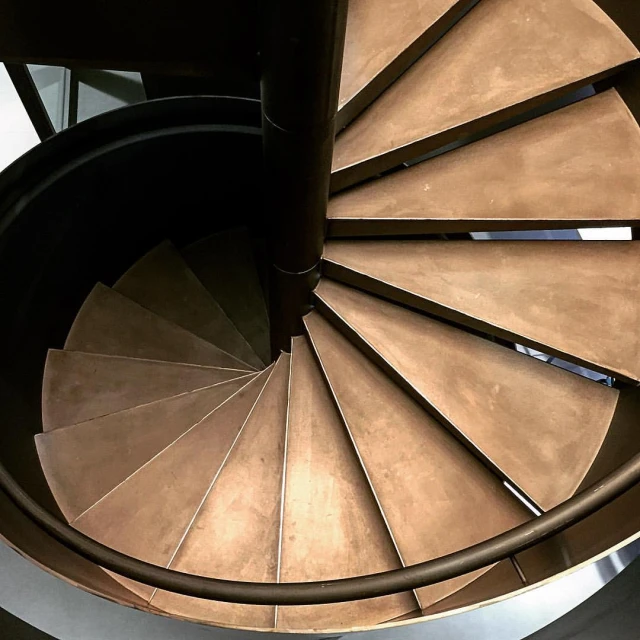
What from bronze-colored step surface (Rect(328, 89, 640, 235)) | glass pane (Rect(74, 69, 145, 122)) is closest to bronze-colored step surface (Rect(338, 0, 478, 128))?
bronze-colored step surface (Rect(328, 89, 640, 235))

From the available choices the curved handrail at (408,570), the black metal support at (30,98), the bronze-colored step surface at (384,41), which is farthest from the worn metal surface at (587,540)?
the black metal support at (30,98)

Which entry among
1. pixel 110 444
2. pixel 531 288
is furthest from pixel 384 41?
pixel 110 444

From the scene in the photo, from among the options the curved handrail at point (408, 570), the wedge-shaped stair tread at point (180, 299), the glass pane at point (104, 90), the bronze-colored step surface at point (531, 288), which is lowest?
the curved handrail at point (408, 570)

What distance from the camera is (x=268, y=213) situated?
2.71 m

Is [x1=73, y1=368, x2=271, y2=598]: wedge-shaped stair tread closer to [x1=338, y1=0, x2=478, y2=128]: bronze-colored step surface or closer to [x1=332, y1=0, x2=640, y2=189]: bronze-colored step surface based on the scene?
[x1=332, y1=0, x2=640, y2=189]: bronze-colored step surface

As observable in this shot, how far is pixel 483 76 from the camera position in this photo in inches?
108

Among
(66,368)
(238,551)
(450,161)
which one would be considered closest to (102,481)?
(66,368)

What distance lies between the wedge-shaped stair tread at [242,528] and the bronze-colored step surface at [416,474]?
48 cm

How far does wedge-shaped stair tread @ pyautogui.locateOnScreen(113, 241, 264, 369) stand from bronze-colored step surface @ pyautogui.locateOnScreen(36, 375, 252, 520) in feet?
3.67

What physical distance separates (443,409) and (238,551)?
118 cm

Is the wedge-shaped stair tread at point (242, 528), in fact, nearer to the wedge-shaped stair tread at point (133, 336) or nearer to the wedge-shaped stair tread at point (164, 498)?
the wedge-shaped stair tread at point (164, 498)

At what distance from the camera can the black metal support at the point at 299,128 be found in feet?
5.59

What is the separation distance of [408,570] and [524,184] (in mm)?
1744

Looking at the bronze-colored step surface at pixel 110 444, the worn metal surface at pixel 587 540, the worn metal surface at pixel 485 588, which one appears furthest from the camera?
the bronze-colored step surface at pixel 110 444
